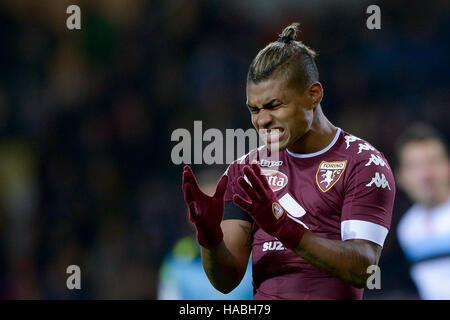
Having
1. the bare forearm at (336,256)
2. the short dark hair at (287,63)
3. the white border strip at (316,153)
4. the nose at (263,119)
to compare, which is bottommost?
the bare forearm at (336,256)

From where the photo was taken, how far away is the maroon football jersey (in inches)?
86.0

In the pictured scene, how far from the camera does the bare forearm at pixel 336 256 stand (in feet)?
6.67

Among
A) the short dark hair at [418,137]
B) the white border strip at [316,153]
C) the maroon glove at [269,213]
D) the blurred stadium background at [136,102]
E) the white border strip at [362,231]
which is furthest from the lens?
the blurred stadium background at [136,102]

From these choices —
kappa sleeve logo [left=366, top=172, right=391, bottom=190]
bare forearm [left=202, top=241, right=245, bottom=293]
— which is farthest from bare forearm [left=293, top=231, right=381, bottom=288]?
bare forearm [left=202, top=241, right=245, bottom=293]

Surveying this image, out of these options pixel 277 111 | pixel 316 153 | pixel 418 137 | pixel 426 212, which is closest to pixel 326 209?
pixel 316 153

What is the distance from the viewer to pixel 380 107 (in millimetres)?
5570

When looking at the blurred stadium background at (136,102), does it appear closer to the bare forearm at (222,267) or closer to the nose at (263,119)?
the bare forearm at (222,267)

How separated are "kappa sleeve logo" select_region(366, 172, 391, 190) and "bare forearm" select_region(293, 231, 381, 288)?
23 cm

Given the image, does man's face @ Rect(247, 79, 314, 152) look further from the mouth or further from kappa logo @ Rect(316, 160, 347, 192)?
kappa logo @ Rect(316, 160, 347, 192)

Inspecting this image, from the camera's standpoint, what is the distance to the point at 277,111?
2.24 meters

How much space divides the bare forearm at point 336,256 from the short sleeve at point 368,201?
8 centimetres

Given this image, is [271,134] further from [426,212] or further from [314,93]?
[426,212]

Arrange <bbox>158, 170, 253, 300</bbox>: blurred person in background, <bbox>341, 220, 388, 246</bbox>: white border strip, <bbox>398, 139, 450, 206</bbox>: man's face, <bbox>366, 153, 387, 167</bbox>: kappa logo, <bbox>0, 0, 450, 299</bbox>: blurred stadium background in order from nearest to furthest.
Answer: <bbox>341, 220, 388, 246</bbox>: white border strip
<bbox>366, 153, 387, 167</bbox>: kappa logo
<bbox>158, 170, 253, 300</bbox>: blurred person in background
<bbox>398, 139, 450, 206</bbox>: man's face
<bbox>0, 0, 450, 299</bbox>: blurred stadium background

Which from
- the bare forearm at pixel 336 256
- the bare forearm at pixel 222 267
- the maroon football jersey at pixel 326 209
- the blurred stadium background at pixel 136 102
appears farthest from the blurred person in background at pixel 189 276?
the bare forearm at pixel 336 256
